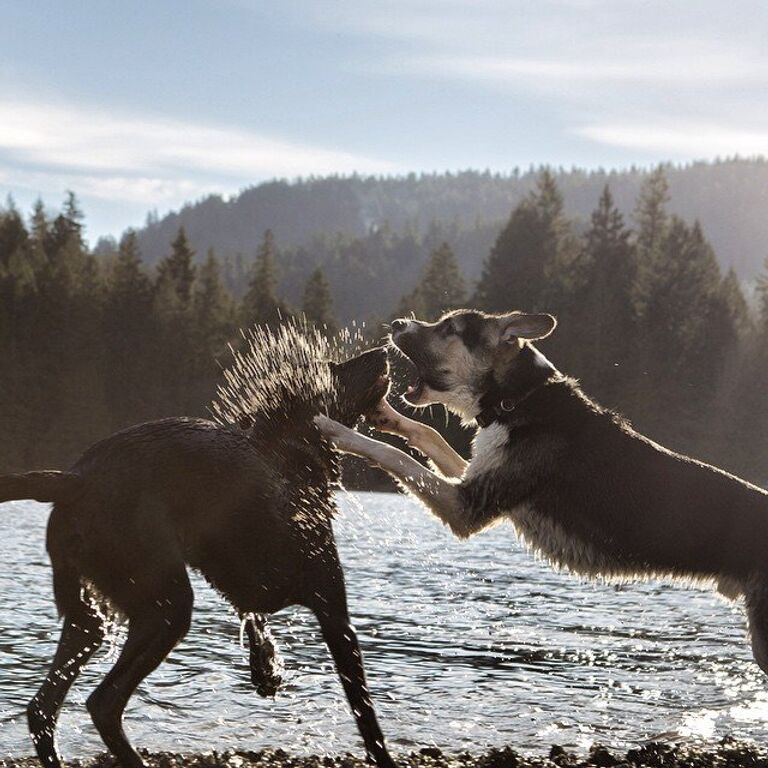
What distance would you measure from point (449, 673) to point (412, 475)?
3.85 meters

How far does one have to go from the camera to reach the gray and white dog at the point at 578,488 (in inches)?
309

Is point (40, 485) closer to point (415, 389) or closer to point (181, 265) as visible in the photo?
point (415, 389)

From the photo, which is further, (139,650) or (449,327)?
(449,327)

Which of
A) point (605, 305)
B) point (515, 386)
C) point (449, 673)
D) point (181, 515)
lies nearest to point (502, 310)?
point (605, 305)

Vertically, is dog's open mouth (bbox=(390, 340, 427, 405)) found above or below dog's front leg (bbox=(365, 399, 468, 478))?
above

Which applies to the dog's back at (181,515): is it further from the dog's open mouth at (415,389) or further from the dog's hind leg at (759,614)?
the dog's hind leg at (759,614)

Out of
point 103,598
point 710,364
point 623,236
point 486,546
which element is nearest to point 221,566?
point 103,598

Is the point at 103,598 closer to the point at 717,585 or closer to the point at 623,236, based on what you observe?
the point at 717,585

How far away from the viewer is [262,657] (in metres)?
7.78

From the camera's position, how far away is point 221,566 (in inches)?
→ 272

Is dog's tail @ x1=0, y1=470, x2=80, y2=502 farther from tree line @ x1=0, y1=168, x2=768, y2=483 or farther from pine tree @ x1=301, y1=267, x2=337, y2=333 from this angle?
pine tree @ x1=301, y1=267, x2=337, y2=333

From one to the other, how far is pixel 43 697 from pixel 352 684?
198 centimetres

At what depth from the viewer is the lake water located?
8.96 m

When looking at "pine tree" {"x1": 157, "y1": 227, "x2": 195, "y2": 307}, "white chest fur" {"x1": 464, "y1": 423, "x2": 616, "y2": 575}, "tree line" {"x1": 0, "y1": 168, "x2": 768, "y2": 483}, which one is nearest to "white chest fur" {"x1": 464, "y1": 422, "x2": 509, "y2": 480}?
"white chest fur" {"x1": 464, "y1": 423, "x2": 616, "y2": 575}
